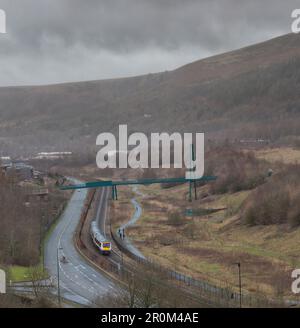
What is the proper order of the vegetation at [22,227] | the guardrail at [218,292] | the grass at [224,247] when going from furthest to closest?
the vegetation at [22,227] < the grass at [224,247] < the guardrail at [218,292]

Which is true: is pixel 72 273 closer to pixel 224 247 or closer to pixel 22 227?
pixel 22 227

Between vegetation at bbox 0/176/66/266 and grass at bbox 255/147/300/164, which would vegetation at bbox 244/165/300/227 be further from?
grass at bbox 255/147/300/164

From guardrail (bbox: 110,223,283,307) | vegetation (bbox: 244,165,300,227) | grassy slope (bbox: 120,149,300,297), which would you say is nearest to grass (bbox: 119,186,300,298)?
grassy slope (bbox: 120,149,300,297)

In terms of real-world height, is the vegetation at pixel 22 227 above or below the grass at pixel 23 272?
above

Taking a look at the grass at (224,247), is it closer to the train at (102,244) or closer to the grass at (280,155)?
the train at (102,244)

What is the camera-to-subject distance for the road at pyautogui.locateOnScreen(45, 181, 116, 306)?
111 ft

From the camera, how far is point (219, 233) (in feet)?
186

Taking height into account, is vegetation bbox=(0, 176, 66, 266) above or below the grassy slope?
above

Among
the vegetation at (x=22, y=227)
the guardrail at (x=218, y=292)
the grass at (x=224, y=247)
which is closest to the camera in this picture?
the guardrail at (x=218, y=292)

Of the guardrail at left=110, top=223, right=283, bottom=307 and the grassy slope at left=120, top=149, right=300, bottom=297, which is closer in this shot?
the guardrail at left=110, top=223, right=283, bottom=307

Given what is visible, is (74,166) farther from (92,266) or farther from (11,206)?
(92,266)

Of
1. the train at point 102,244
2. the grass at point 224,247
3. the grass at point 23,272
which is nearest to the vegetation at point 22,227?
the grass at point 23,272

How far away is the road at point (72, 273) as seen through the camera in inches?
1328
